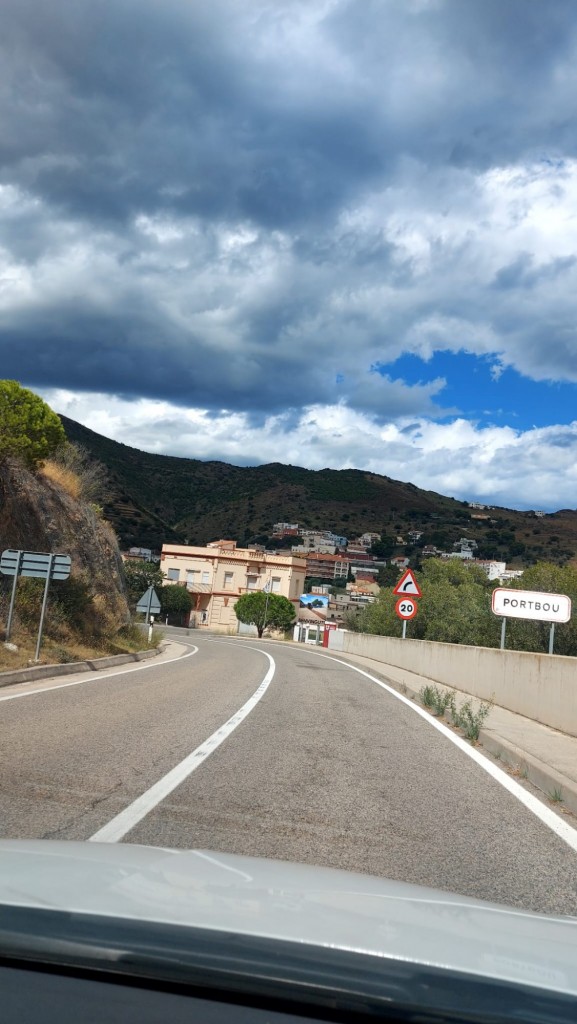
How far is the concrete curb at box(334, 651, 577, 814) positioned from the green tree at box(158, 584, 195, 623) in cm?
8636

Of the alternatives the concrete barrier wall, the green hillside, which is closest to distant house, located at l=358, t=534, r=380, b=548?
the green hillside

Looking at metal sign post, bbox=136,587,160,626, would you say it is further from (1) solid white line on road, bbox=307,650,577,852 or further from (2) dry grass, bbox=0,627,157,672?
(1) solid white line on road, bbox=307,650,577,852

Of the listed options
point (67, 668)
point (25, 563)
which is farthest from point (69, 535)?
point (25, 563)

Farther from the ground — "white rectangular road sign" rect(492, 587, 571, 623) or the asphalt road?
"white rectangular road sign" rect(492, 587, 571, 623)

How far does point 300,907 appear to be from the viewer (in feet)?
9.87

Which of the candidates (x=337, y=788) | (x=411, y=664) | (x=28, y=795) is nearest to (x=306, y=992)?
(x=28, y=795)

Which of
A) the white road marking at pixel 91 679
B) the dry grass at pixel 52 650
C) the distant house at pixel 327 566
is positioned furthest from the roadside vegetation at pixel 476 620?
the distant house at pixel 327 566

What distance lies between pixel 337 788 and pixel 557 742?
4.54m

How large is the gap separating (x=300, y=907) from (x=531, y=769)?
23.0ft

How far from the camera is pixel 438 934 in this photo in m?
2.82

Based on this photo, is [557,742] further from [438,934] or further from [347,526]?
[347,526]

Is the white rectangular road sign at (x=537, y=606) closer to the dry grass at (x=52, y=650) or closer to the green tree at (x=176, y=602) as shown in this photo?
the dry grass at (x=52, y=650)

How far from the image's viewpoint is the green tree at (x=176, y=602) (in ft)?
323

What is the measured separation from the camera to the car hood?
2.60 m
